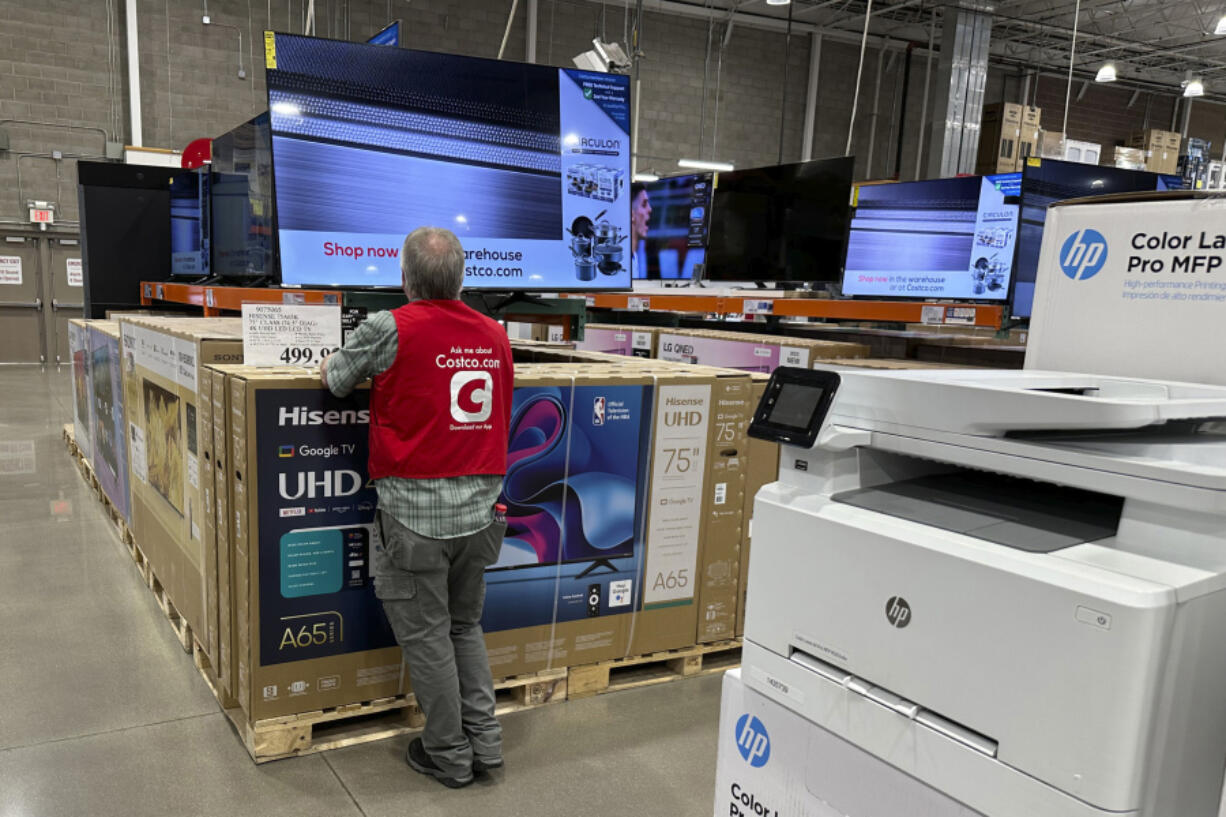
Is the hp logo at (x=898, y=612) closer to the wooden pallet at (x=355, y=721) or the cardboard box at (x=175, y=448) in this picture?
the wooden pallet at (x=355, y=721)

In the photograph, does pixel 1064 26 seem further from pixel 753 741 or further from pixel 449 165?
pixel 753 741

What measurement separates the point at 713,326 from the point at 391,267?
456cm

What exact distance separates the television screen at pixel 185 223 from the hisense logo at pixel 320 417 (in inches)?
179

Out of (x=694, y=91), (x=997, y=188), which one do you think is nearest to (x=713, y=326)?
(x=997, y=188)

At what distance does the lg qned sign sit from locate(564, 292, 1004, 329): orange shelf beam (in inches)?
16.0

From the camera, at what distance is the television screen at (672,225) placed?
6.94 m

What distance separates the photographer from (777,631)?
5.14 feet

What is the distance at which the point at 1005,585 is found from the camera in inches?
47.5

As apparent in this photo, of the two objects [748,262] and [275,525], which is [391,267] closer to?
[275,525]

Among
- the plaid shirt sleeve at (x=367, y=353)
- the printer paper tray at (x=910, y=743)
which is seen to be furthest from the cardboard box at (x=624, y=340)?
the printer paper tray at (x=910, y=743)

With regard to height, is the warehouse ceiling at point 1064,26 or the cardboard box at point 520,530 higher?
the warehouse ceiling at point 1064,26

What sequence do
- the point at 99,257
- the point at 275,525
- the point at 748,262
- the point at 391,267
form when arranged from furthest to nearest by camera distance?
the point at 99,257 < the point at 748,262 < the point at 391,267 < the point at 275,525

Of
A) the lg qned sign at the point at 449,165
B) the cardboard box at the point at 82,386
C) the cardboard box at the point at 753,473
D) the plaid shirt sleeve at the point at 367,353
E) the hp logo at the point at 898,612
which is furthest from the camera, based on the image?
the cardboard box at the point at 82,386

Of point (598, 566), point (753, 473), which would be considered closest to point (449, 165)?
point (598, 566)
